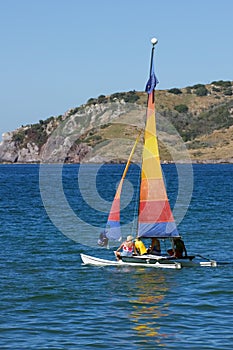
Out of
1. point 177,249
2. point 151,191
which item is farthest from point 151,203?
point 177,249

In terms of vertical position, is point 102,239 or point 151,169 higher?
point 151,169

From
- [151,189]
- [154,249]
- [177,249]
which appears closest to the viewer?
[177,249]

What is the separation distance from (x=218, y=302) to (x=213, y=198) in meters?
54.6

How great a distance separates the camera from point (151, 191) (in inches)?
1372

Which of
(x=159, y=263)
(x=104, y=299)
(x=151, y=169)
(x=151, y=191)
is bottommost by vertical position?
(x=104, y=299)

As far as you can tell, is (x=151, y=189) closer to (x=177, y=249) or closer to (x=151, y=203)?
(x=151, y=203)

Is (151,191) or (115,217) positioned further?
(151,191)

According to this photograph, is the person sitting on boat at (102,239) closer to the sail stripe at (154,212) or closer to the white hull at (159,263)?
the white hull at (159,263)

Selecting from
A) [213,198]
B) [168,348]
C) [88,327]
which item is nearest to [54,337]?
[88,327]

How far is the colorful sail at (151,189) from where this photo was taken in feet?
113

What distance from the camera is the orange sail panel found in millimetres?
34562

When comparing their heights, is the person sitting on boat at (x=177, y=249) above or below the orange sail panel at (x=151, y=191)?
below

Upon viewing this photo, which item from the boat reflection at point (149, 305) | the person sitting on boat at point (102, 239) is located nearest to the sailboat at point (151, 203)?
the person sitting on boat at point (102, 239)

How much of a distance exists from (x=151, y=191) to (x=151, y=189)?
9cm
